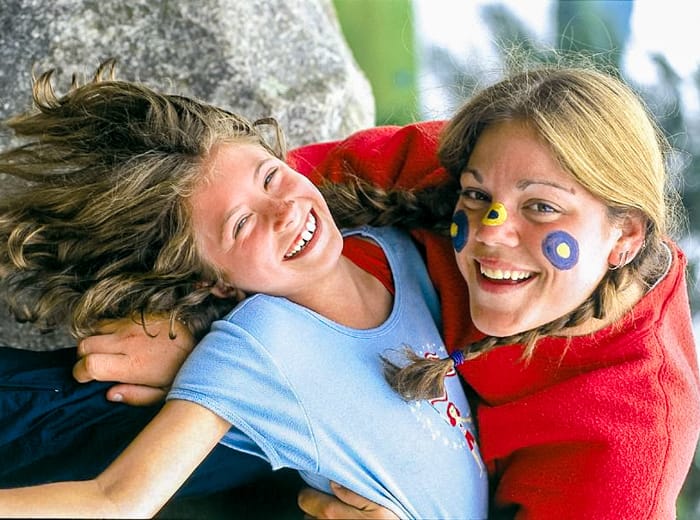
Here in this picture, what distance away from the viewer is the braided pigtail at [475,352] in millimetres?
1305

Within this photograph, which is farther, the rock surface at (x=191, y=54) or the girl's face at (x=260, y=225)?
the rock surface at (x=191, y=54)

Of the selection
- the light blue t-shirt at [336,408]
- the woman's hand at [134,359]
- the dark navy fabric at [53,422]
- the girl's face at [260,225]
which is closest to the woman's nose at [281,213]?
the girl's face at [260,225]

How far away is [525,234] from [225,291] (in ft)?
1.52

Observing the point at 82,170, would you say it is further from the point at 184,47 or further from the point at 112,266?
the point at 184,47

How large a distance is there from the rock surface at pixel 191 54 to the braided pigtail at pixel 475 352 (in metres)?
0.67

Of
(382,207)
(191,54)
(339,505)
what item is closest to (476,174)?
(382,207)

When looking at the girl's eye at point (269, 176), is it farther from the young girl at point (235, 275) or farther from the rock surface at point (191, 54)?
the rock surface at point (191, 54)

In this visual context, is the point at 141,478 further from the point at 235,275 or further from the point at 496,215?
the point at 496,215

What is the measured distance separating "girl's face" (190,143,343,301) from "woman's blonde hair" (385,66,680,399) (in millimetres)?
214

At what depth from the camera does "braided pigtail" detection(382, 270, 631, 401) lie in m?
1.30

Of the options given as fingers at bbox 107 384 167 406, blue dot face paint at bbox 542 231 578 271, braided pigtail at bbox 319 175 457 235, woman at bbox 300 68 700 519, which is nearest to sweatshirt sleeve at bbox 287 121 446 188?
braided pigtail at bbox 319 175 457 235

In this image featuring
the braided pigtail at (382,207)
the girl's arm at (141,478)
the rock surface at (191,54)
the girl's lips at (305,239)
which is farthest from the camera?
the rock surface at (191,54)

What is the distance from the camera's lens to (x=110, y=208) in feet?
4.20

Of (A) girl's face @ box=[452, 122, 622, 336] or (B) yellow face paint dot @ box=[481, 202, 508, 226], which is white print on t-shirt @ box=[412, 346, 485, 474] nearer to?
(A) girl's face @ box=[452, 122, 622, 336]
